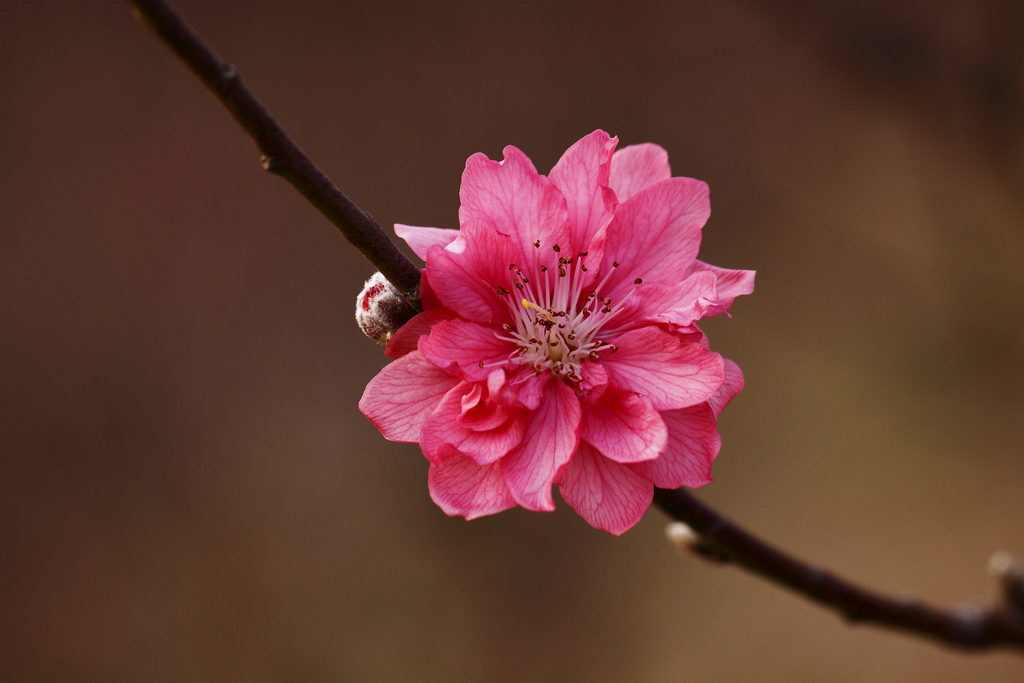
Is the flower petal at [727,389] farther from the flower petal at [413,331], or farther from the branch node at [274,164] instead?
the branch node at [274,164]

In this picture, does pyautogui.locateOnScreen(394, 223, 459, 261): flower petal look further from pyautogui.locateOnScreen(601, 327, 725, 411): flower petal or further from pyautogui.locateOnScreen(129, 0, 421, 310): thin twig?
pyautogui.locateOnScreen(601, 327, 725, 411): flower petal

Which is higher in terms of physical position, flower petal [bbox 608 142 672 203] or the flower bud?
the flower bud

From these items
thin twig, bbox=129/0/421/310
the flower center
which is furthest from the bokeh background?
thin twig, bbox=129/0/421/310

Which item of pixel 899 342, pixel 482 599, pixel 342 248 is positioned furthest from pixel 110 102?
pixel 899 342

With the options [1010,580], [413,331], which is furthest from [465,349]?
[1010,580]

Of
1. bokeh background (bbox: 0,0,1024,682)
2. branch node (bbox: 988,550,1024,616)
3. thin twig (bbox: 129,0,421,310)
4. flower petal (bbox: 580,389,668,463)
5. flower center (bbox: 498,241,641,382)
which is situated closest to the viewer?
thin twig (bbox: 129,0,421,310)

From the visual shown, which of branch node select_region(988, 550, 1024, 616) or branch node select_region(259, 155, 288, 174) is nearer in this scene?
branch node select_region(259, 155, 288, 174)
